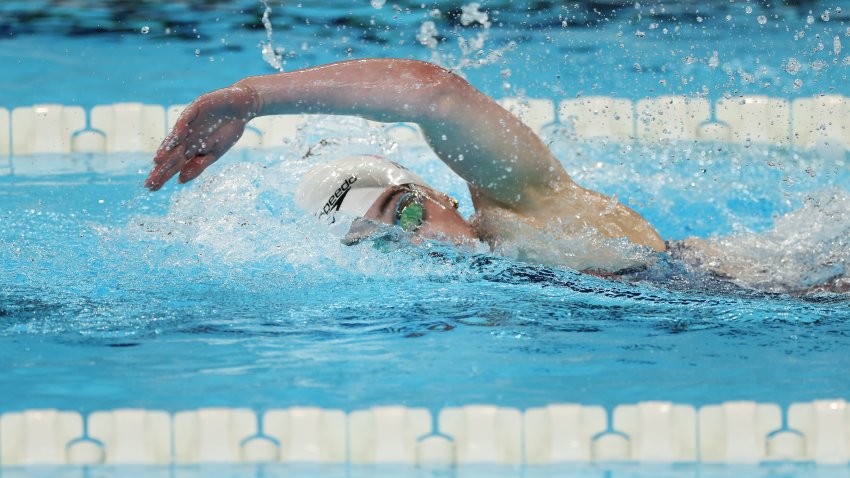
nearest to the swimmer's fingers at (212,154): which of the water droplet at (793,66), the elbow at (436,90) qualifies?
the elbow at (436,90)

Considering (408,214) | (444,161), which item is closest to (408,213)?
(408,214)

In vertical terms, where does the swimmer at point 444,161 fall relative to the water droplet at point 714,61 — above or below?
below

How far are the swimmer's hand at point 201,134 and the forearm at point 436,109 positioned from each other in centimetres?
5

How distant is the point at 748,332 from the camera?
214 centimetres

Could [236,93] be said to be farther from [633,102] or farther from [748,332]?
[633,102]

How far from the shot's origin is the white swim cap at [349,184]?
7.10 ft

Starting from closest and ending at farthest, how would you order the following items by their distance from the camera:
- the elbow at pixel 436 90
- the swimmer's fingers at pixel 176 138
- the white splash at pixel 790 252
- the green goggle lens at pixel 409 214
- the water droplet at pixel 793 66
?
the swimmer's fingers at pixel 176 138 → the elbow at pixel 436 90 → the green goggle lens at pixel 409 214 → the white splash at pixel 790 252 → the water droplet at pixel 793 66

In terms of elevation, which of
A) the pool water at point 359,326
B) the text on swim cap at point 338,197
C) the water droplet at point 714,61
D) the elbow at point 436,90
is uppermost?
the water droplet at point 714,61

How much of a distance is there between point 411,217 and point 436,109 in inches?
11.5

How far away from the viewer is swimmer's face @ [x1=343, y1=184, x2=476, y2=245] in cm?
214

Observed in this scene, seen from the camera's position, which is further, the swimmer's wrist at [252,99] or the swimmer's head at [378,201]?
the swimmer's head at [378,201]

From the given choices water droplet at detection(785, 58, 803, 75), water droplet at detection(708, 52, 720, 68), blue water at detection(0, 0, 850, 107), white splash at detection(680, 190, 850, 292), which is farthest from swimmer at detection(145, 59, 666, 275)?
water droplet at detection(708, 52, 720, 68)

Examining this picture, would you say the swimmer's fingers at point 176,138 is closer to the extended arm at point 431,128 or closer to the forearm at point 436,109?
the extended arm at point 431,128

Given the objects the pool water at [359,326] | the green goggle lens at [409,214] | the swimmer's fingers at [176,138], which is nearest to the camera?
the swimmer's fingers at [176,138]
